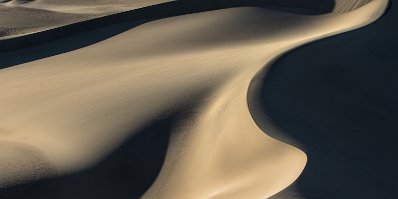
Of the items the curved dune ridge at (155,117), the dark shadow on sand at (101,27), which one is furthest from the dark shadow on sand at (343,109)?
the dark shadow on sand at (101,27)

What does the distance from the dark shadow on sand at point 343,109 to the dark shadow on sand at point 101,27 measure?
3370 millimetres

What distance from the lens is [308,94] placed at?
305 inches

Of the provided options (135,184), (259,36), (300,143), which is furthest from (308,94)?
(259,36)

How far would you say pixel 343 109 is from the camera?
7430mm

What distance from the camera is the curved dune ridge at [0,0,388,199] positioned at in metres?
A: 6.35

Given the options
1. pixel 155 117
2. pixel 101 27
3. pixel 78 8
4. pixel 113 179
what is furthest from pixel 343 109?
pixel 78 8

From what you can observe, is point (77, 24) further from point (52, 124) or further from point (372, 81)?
point (372, 81)

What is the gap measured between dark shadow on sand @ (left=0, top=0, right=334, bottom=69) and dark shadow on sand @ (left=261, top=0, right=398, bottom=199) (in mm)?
3370

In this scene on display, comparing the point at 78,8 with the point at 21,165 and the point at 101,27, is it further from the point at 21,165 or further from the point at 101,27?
the point at 21,165

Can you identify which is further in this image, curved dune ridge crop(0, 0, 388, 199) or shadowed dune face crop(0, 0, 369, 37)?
shadowed dune face crop(0, 0, 369, 37)

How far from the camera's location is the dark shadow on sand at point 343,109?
5.48m

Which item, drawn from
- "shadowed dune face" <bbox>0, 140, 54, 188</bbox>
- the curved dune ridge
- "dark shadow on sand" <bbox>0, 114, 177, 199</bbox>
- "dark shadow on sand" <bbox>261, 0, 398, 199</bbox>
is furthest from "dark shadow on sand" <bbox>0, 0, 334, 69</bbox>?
"dark shadow on sand" <bbox>0, 114, 177, 199</bbox>

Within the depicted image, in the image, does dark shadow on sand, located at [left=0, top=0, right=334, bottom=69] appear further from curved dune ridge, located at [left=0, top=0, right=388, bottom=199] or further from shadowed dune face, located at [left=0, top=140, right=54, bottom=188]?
shadowed dune face, located at [left=0, top=140, right=54, bottom=188]

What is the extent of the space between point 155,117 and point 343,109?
212 centimetres
